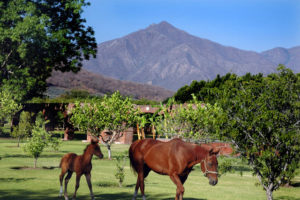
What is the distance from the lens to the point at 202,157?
11.4 meters

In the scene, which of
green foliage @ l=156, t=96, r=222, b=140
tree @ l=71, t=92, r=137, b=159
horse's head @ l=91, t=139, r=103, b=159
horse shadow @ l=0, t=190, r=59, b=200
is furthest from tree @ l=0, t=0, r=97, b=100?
horse's head @ l=91, t=139, r=103, b=159

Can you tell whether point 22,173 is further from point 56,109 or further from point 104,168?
point 56,109

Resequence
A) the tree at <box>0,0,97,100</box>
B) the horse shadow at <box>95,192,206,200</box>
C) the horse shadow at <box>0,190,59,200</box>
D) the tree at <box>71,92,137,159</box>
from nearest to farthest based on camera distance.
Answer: the horse shadow at <box>0,190,59,200</box> < the horse shadow at <box>95,192,206,200</box> < the tree at <box>71,92,137,159</box> < the tree at <box>0,0,97,100</box>

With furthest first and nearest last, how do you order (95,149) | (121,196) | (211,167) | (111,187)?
(111,187), (121,196), (95,149), (211,167)

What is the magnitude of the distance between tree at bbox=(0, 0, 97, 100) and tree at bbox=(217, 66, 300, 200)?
30349mm

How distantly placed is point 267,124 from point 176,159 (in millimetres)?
2867

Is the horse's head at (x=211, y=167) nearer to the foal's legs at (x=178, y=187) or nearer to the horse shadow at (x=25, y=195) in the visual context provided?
the foal's legs at (x=178, y=187)

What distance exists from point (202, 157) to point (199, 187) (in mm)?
9334

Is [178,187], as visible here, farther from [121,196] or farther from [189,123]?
[189,123]

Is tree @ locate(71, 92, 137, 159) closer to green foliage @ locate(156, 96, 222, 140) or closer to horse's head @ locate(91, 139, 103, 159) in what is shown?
green foliage @ locate(156, 96, 222, 140)

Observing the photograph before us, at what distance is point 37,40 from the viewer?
4078 cm

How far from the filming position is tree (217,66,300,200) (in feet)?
40.3

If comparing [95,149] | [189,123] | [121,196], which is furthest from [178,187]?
[189,123]

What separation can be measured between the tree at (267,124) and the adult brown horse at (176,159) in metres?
1.67
